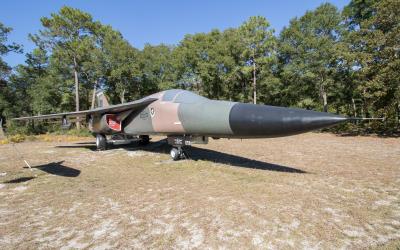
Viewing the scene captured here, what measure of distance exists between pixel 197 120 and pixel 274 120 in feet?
8.72

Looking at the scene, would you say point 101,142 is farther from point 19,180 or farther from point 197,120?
point 197,120

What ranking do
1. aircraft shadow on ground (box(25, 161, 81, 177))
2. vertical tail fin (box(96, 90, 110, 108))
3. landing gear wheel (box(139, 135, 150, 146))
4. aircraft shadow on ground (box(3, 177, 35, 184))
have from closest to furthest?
1. aircraft shadow on ground (box(3, 177, 35, 184))
2. aircraft shadow on ground (box(25, 161, 81, 177))
3. landing gear wheel (box(139, 135, 150, 146))
4. vertical tail fin (box(96, 90, 110, 108))

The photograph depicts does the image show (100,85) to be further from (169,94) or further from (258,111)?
(258,111)

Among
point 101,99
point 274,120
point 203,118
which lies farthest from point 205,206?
point 101,99

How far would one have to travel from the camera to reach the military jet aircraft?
5293mm

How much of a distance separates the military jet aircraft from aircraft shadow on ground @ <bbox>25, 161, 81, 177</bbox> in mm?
2799

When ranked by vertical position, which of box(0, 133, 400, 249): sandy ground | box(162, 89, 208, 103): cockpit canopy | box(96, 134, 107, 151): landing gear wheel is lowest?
box(0, 133, 400, 249): sandy ground

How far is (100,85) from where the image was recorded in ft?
125

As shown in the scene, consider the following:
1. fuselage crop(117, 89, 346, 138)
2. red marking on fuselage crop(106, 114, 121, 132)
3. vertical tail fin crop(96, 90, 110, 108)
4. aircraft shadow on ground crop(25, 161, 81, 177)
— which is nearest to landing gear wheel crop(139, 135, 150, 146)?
red marking on fuselage crop(106, 114, 121, 132)

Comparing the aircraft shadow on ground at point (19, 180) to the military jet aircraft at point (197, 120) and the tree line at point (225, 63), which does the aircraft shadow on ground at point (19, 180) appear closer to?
the military jet aircraft at point (197, 120)

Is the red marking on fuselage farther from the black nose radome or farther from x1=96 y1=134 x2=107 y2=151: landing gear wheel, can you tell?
the black nose radome

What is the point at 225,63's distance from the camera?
1276 inches

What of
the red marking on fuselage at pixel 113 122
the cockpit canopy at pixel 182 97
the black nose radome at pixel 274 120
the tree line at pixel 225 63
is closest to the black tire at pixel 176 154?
the cockpit canopy at pixel 182 97

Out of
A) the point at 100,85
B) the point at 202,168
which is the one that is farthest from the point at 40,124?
the point at 202,168
